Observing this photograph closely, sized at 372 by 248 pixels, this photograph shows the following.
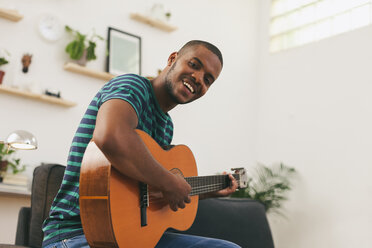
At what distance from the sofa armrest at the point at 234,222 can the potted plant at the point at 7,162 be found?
1.77 metres

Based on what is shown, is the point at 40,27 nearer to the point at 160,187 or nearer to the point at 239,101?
the point at 239,101

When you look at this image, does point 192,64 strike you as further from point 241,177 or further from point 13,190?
point 13,190

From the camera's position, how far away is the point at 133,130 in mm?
1319

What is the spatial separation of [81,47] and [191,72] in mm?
2541

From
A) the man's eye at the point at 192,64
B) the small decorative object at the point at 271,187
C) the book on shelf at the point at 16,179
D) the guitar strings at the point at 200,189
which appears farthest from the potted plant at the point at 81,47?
the man's eye at the point at 192,64

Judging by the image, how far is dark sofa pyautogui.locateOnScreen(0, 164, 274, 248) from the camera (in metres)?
1.80

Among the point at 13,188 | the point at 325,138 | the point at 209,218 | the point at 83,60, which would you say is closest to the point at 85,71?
the point at 83,60

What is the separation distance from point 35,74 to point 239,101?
2591 millimetres

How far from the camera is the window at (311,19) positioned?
463 cm

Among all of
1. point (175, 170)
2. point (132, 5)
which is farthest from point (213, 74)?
point (132, 5)

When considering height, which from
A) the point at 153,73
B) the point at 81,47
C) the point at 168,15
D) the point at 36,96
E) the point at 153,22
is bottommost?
the point at 36,96

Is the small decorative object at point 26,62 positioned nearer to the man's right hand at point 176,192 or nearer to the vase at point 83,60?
the vase at point 83,60

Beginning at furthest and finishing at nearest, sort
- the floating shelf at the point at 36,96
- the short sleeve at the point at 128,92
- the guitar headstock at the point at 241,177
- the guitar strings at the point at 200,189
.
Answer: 1. the floating shelf at the point at 36,96
2. the guitar headstock at the point at 241,177
3. the guitar strings at the point at 200,189
4. the short sleeve at the point at 128,92

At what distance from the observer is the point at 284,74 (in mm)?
5270
